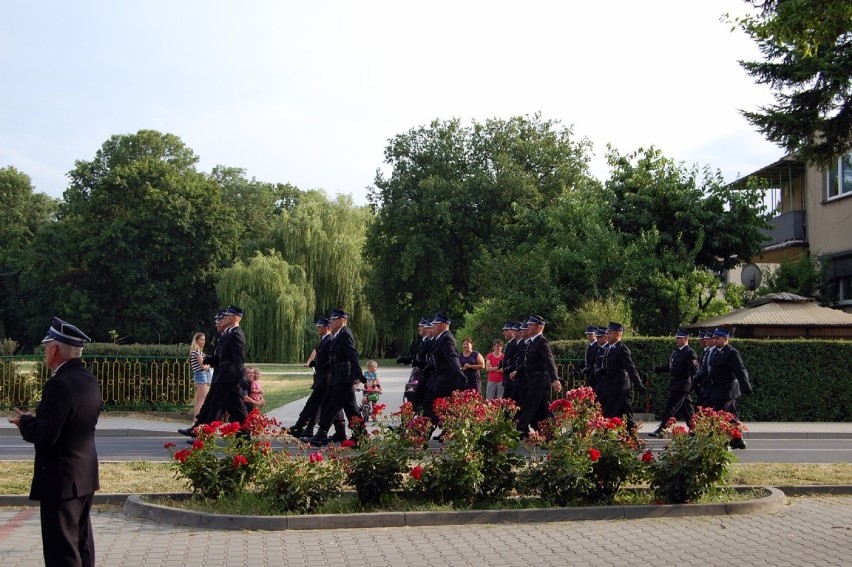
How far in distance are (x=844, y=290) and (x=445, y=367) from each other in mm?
23342

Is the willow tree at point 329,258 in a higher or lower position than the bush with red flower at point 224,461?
higher

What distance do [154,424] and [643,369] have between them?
10.2 m

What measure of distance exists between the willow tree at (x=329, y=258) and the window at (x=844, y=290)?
28.3m

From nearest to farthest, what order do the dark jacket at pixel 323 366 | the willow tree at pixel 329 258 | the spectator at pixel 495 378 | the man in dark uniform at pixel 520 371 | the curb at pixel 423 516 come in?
the curb at pixel 423 516
the man in dark uniform at pixel 520 371
the dark jacket at pixel 323 366
the spectator at pixel 495 378
the willow tree at pixel 329 258

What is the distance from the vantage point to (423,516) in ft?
28.8

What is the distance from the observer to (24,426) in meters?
5.79

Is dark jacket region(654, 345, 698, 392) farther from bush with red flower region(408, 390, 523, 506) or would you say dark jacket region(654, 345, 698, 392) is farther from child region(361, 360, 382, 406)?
bush with red flower region(408, 390, 523, 506)

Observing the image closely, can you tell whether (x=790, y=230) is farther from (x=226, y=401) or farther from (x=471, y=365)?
(x=226, y=401)

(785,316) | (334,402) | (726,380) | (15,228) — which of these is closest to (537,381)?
(334,402)

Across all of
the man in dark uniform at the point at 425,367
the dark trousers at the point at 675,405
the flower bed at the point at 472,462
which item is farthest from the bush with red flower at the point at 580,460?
the dark trousers at the point at 675,405

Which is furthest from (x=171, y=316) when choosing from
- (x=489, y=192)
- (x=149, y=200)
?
(x=489, y=192)

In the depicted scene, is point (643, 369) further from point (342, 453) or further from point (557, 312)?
point (342, 453)

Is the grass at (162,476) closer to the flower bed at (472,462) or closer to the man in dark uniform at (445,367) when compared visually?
the flower bed at (472,462)

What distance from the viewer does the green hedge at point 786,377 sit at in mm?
22125
